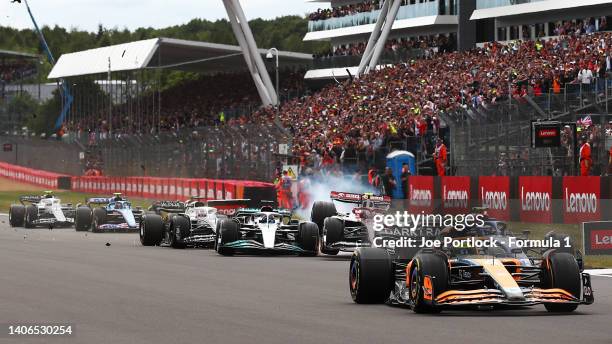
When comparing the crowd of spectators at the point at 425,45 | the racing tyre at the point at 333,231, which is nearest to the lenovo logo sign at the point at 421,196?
the racing tyre at the point at 333,231

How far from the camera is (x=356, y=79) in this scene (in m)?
62.4

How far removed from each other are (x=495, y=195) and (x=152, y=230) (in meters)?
8.87

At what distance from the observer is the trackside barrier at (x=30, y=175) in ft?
239

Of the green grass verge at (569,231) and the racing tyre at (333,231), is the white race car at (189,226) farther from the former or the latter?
the green grass verge at (569,231)

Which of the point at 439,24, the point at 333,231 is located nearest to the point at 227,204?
the point at 333,231

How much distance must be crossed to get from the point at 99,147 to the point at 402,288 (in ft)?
175

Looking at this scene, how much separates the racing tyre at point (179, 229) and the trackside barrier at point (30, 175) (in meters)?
43.5

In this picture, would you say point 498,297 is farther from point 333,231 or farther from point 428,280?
point 333,231

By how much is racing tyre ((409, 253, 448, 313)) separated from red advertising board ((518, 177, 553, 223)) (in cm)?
1600

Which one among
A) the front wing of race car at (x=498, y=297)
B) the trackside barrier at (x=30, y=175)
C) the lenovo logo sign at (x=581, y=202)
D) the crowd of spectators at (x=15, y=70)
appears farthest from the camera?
the crowd of spectators at (x=15, y=70)

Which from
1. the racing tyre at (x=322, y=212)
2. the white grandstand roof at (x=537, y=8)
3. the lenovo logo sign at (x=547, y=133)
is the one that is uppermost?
the white grandstand roof at (x=537, y=8)

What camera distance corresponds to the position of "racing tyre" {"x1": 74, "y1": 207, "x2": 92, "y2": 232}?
123 feet

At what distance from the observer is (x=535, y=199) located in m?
32.1

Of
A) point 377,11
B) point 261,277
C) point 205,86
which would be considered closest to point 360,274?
point 261,277
